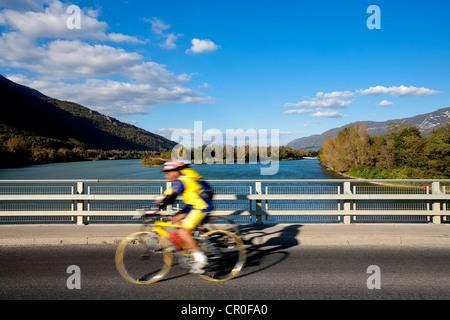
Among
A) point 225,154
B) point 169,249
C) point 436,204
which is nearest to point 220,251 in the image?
point 169,249

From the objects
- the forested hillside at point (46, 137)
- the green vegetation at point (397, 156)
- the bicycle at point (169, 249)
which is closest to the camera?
the bicycle at point (169, 249)

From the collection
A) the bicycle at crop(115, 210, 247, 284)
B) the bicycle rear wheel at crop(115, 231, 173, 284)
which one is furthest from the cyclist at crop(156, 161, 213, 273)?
the bicycle rear wheel at crop(115, 231, 173, 284)

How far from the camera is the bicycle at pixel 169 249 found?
4770 mm

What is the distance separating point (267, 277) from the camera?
487 cm

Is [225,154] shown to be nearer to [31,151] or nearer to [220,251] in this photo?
[31,151]

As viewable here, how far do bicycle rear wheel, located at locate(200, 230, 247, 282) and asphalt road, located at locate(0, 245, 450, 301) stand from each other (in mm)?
167

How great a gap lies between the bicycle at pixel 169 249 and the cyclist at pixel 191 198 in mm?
160

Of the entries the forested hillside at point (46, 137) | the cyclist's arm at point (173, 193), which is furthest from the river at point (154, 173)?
the cyclist's arm at point (173, 193)

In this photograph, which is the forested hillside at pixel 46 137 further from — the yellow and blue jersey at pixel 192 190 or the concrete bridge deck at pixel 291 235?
the yellow and blue jersey at pixel 192 190

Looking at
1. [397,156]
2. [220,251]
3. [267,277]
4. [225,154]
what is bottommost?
[267,277]

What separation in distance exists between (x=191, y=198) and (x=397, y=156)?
7512 centimetres
